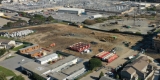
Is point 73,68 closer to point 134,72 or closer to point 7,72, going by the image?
point 134,72

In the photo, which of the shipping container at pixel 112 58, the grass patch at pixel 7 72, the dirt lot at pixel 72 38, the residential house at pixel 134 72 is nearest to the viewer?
the residential house at pixel 134 72

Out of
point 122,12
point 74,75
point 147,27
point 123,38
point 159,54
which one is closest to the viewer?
point 74,75

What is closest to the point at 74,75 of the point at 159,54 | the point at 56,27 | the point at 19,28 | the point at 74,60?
the point at 74,60

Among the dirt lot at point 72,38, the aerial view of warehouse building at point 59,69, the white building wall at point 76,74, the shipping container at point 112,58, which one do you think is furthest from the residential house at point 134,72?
the dirt lot at point 72,38

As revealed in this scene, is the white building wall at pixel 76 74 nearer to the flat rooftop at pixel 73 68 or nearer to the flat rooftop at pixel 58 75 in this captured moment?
the flat rooftop at pixel 73 68

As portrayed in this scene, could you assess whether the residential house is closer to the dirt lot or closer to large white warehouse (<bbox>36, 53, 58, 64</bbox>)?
the dirt lot

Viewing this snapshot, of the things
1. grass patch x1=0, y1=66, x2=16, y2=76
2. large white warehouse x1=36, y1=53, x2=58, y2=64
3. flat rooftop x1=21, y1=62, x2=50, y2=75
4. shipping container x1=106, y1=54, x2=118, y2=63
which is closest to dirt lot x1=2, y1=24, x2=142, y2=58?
shipping container x1=106, y1=54, x2=118, y2=63

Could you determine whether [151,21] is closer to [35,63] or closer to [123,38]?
[123,38]

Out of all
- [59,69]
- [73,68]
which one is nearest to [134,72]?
[73,68]
